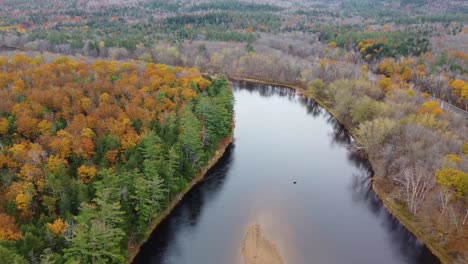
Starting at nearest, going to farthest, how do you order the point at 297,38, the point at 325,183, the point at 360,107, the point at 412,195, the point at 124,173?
1. the point at 124,173
2. the point at 412,195
3. the point at 325,183
4. the point at 360,107
5. the point at 297,38

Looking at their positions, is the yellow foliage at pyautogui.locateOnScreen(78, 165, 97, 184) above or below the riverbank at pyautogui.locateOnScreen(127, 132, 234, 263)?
above

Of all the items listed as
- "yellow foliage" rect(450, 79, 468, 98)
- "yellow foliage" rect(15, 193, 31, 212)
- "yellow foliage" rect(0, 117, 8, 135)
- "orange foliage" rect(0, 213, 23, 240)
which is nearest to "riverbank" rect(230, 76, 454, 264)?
"yellow foliage" rect(450, 79, 468, 98)

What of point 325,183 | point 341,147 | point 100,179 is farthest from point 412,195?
point 100,179

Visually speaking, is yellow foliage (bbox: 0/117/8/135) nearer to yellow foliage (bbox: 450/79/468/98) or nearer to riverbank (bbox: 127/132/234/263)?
riverbank (bbox: 127/132/234/263)

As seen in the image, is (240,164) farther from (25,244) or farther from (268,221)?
(25,244)

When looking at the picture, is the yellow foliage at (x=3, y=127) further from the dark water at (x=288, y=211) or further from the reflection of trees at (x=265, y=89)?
the reflection of trees at (x=265, y=89)

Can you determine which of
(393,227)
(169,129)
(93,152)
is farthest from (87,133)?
(393,227)
